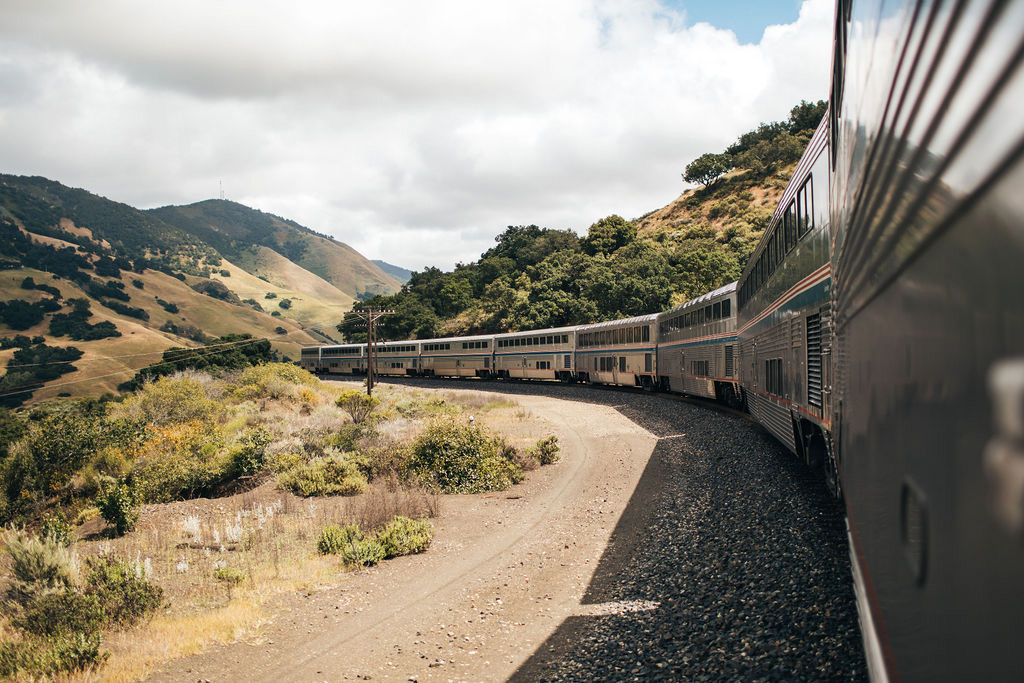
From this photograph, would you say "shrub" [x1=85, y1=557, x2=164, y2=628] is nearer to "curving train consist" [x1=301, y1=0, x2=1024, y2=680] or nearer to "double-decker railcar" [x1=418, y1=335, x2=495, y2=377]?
"curving train consist" [x1=301, y1=0, x2=1024, y2=680]

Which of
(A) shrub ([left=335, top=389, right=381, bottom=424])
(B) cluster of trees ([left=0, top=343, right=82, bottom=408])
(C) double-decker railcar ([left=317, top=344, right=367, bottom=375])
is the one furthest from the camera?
(B) cluster of trees ([left=0, top=343, right=82, bottom=408])

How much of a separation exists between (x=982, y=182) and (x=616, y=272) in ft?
233

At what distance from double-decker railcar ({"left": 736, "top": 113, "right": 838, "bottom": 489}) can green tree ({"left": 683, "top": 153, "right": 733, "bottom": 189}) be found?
11397 cm

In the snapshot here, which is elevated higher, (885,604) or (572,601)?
(885,604)

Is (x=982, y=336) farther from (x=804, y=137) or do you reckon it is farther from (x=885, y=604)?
(x=804, y=137)

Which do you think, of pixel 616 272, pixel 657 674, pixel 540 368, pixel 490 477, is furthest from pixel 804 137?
pixel 657 674

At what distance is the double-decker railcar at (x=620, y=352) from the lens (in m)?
32.2

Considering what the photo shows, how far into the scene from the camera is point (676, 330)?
2756cm

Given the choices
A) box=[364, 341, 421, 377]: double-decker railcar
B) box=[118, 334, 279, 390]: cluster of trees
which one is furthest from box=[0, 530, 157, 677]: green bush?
box=[118, 334, 279, 390]: cluster of trees

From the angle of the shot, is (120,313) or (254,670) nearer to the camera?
(254,670)

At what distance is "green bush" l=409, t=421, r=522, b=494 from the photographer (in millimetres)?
17031

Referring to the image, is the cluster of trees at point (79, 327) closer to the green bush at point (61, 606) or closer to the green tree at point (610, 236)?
the green tree at point (610, 236)

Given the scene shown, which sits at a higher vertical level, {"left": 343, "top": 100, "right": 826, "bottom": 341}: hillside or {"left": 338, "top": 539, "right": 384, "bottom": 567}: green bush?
{"left": 343, "top": 100, "right": 826, "bottom": 341}: hillside

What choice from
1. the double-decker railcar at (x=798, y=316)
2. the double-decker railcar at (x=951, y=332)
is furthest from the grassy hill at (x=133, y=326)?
the double-decker railcar at (x=951, y=332)
